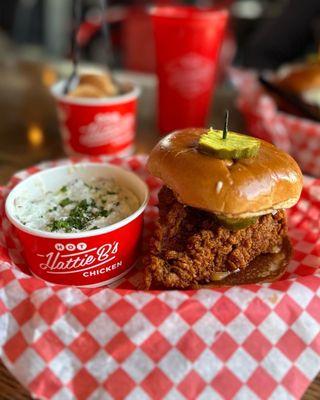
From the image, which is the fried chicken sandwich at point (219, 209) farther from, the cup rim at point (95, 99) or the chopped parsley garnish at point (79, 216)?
the cup rim at point (95, 99)

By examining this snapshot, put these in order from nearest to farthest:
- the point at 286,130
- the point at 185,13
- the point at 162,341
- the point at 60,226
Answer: the point at 162,341 < the point at 60,226 < the point at 286,130 < the point at 185,13

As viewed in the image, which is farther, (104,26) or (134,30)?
(134,30)

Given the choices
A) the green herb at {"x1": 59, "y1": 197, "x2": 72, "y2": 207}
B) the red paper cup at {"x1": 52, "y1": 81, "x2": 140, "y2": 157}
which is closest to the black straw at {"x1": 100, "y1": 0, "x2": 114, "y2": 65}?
the red paper cup at {"x1": 52, "y1": 81, "x2": 140, "y2": 157}

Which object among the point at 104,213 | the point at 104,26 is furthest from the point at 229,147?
the point at 104,26

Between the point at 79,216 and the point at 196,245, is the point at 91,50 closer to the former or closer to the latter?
the point at 79,216

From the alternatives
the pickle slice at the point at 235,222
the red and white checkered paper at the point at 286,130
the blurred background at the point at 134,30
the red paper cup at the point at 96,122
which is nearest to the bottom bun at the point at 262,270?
the pickle slice at the point at 235,222

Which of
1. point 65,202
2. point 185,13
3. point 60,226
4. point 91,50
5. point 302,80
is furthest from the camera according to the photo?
point 91,50

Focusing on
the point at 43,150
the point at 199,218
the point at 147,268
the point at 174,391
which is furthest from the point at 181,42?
the point at 174,391

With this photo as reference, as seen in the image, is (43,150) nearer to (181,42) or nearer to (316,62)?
(181,42)
